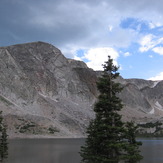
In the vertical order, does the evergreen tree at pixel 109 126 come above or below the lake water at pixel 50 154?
above

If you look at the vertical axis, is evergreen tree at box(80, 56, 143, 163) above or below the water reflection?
above

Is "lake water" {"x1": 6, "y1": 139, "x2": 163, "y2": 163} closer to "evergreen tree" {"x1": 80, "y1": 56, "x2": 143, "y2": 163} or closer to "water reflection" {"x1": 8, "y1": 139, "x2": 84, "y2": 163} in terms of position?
"water reflection" {"x1": 8, "y1": 139, "x2": 84, "y2": 163}

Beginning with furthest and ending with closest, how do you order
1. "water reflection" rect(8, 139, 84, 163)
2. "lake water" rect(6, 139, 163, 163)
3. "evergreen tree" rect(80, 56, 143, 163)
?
"lake water" rect(6, 139, 163, 163)
"water reflection" rect(8, 139, 84, 163)
"evergreen tree" rect(80, 56, 143, 163)

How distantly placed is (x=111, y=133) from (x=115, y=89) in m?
4.14

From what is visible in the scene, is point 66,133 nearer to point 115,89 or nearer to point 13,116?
point 13,116

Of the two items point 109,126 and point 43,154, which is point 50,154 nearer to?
point 43,154

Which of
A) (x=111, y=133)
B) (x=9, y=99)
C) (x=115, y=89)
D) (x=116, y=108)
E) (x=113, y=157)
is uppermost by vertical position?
(x=9, y=99)

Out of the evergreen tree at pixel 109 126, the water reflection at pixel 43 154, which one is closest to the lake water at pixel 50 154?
the water reflection at pixel 43 154

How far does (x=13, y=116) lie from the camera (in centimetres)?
17450

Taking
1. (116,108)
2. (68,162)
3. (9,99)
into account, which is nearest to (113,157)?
(116,108)

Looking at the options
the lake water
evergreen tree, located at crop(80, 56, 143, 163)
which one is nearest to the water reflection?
the lake water

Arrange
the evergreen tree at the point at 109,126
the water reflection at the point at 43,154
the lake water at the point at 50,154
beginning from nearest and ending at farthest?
the evergreen tree at the point at 109,126 < the water reflection at the point at 43,154 < the lake water at the point at 50,154

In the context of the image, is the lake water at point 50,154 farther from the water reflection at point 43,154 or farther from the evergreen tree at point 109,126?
the evergreen tree at point 109,126

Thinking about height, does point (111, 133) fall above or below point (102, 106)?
below
